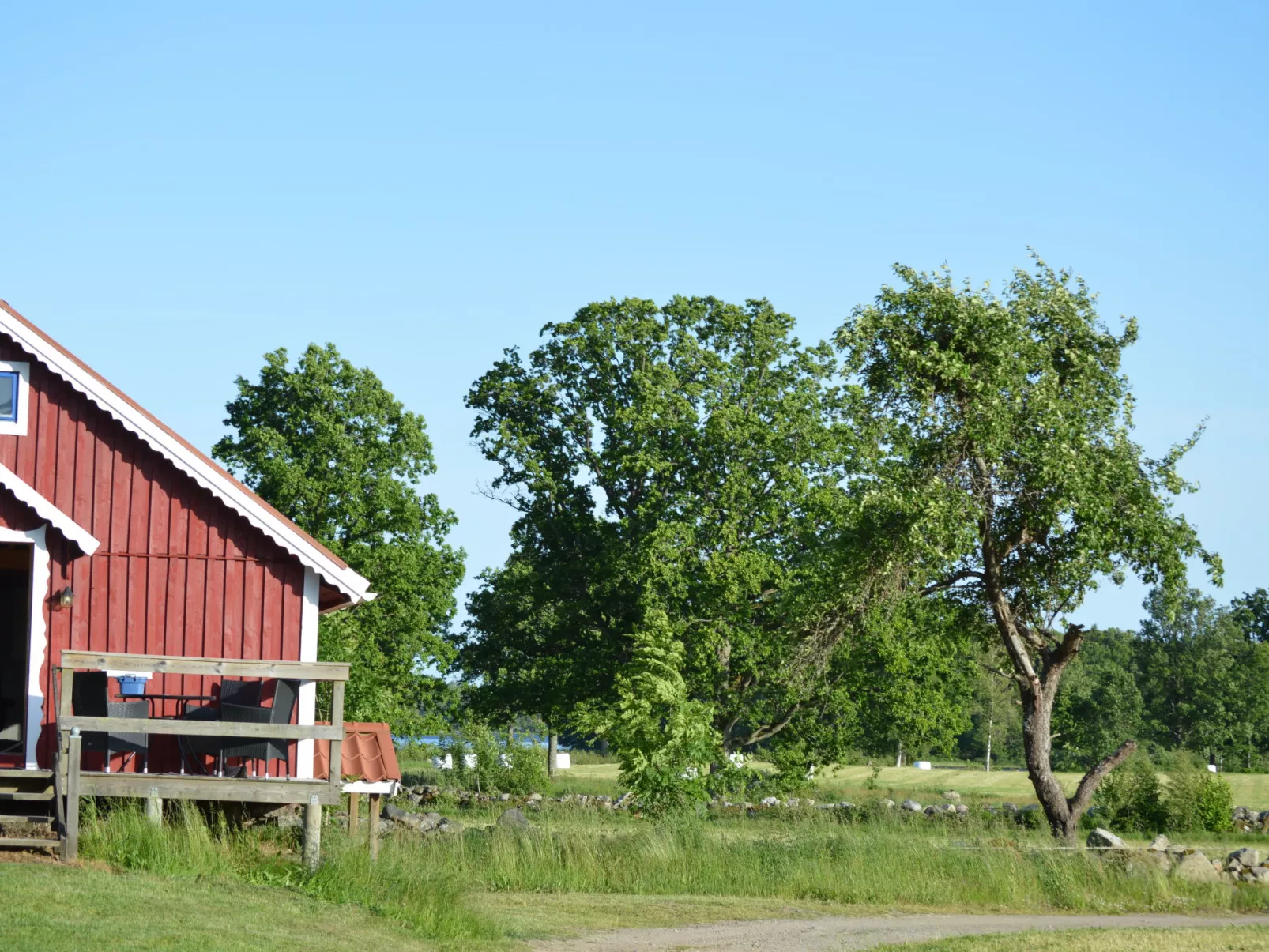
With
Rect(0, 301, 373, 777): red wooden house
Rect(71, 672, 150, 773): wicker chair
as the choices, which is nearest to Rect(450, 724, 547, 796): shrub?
Rect(0, 301, 373, 777): red wooden house

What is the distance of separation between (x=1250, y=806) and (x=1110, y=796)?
9305 millimetres

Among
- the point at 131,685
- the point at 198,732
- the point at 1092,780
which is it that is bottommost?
the point at 1092,780

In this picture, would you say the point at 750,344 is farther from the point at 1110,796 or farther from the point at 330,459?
the point at 1110,796

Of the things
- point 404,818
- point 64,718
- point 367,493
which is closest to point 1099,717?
point 367,493

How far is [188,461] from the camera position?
16.4 metres

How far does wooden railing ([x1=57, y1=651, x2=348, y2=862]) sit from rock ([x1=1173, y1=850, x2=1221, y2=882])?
10569mm

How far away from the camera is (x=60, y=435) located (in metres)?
16.6

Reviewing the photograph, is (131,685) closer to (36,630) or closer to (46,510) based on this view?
(36,630)

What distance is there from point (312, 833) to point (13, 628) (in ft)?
20.6

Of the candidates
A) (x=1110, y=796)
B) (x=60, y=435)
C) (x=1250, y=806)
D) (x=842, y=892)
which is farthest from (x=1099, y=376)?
(x=1250, y=806)

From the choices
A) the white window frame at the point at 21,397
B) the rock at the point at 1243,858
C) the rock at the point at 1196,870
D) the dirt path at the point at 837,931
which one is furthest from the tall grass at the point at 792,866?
the white window frame at the point at 21,397

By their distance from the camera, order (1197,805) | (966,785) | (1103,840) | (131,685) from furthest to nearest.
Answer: (966,785)
(1197,805)
(1103,840)
(131,685)

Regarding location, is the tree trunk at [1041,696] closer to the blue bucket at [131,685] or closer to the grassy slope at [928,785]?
the blue bucket at [131,685]

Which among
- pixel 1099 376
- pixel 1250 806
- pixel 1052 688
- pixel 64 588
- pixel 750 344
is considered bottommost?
pixel 1250 806
